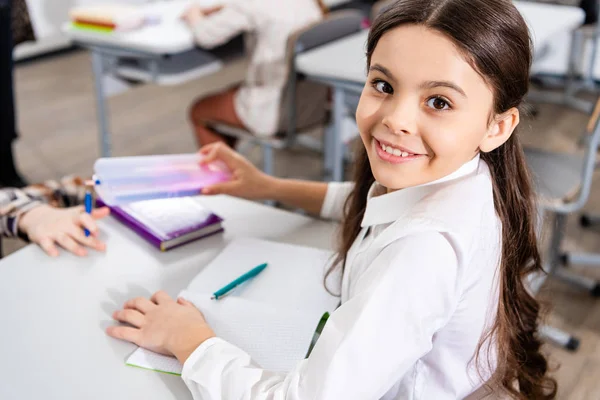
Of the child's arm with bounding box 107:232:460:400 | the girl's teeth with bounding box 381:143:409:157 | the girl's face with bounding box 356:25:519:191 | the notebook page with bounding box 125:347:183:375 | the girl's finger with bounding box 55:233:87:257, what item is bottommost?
the notebook page with bounding box 125:347:183:375

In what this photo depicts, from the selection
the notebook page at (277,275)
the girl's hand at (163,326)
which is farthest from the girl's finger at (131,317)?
the notebook page at (277,275)

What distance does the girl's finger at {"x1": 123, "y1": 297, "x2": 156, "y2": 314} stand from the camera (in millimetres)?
898

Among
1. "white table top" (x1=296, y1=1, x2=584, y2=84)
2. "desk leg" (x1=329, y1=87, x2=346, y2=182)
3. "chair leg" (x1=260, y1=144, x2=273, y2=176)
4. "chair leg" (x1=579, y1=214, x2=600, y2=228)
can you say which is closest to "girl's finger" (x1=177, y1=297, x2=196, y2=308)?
"white table top" (x1=296, y1=1, x2=584, y2=84)

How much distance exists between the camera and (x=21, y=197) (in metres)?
1.22

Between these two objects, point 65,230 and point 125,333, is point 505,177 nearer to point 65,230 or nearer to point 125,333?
point 125,333

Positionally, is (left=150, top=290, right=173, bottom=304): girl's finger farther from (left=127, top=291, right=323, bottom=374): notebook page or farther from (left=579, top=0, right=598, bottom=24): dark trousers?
(left=579, top=0, right=598, bottom=24): dark trousers

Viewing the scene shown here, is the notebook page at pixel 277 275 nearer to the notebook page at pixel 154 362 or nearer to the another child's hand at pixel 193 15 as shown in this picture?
the notebook page at pixel 154 362

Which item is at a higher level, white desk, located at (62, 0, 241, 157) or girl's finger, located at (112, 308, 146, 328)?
girl's finger, located at (112, 308, 146, 328)

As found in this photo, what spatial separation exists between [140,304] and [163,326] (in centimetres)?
7

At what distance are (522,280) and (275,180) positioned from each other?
51 cm

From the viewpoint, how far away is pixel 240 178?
4.04 ft

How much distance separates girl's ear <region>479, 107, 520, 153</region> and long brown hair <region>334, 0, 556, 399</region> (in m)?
0.01

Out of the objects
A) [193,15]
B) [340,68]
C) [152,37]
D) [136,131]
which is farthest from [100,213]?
[136,131]

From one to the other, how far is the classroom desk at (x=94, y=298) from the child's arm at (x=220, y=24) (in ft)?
4.15
